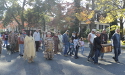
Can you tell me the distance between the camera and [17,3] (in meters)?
23.9

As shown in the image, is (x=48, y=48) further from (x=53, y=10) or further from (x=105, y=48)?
(x=53, y=10)

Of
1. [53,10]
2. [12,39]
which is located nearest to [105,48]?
[12,39]

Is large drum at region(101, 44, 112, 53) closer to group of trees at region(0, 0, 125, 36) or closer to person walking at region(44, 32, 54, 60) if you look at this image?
person walking at region(44, 32, 54, 60)

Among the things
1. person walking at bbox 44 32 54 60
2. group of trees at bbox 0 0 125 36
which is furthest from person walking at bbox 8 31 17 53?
group of trees at bbox 0 0 125 36

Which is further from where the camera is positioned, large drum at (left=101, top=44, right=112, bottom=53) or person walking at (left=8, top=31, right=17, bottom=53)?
person walking at (left=8, top=31, right=17, bottom=53)

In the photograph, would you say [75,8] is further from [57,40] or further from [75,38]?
[75,38]

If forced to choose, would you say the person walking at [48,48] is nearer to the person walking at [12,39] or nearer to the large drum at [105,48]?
the large drum at [105,48]

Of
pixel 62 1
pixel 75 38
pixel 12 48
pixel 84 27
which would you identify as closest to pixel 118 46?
pixel 75 38

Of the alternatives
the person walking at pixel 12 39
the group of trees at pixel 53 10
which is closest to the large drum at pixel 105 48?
the person walking at pixel 12 39

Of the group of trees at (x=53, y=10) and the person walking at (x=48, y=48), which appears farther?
the group of trees at (x=53, y=10)

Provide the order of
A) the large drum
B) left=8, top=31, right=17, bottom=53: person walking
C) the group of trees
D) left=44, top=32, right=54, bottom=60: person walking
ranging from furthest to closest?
the group of trees
left=8, top=31, right=17, bottom=53: person walking
left=44, top=32, right=54, bottom=60: person walking
the large drum

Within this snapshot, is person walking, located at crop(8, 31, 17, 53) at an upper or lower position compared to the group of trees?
lower

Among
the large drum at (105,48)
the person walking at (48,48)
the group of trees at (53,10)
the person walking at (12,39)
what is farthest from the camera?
the group of trees at (53,10)

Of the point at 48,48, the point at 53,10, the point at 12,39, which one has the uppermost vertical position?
the point at 53,10
